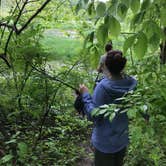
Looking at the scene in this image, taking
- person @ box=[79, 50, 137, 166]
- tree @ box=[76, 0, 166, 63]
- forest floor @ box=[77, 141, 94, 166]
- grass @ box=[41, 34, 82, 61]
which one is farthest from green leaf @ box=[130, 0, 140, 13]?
forest floor @ box=[77, 141, 94, 166]

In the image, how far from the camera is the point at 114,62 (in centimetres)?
295

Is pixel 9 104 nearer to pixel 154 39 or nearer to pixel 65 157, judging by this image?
pixel 65 157

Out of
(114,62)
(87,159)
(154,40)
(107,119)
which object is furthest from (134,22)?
(87,159)

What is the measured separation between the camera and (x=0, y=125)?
2.99m

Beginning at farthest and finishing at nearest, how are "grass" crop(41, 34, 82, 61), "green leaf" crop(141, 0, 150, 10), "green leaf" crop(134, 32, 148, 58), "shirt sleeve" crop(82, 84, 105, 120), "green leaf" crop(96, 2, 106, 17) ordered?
"grass" crop(41, 34, 82, 61) → "shirt sleeve" crop(82, 84, 105, 120) → "green leaf" crop(141, 0, 150, 10) → "green leaf" crop(96, 2, 106, 17) → "green leaf" crop(134, 32, 148, 58)

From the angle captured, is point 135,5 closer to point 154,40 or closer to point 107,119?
point 154,40

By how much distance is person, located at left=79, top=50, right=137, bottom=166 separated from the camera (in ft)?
9.56

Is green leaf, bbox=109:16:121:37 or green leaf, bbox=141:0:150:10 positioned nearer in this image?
green leaf, bbox=109:16:121:37

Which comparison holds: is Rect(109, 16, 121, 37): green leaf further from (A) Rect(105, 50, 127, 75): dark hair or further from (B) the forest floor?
(B) the forest floor

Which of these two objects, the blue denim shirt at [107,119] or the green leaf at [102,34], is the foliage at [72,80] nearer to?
the green leaf at [102,34]

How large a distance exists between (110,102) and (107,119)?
5.6 inches

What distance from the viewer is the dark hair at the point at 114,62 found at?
295cm

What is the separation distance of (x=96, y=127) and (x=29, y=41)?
3.62 feet

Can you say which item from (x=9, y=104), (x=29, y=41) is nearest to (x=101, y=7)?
(x=29, y=41)
